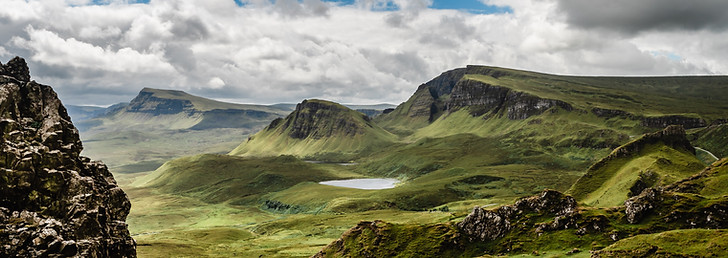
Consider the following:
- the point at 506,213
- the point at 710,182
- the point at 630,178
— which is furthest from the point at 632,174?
the point at 506,213

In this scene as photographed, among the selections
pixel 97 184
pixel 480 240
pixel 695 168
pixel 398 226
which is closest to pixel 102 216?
pixel 97 184

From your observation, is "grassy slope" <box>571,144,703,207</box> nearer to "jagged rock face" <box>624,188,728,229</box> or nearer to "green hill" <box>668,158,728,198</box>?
"green hill" <box>668,158,728,198</box>

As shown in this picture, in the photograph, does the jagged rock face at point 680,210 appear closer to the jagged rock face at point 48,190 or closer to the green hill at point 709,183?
the green hill at point 709,183

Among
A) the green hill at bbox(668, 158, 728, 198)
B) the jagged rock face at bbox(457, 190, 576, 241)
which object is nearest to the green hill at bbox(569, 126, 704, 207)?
the green hill at bbox(668, 158, 728, 198)

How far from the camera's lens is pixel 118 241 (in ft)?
235

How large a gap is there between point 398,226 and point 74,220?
69.5 m

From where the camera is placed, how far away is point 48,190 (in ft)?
213

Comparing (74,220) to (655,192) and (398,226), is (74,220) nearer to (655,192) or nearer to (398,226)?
(398,226)

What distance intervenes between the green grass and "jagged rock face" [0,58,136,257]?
8228 centimetres

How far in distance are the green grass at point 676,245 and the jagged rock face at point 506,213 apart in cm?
2266

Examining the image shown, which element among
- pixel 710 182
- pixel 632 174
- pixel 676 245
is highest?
pixel 710 182

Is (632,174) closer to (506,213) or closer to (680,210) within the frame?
(680,210)

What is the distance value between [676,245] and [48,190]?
329 ft

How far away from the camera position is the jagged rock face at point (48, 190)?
2140 inches
